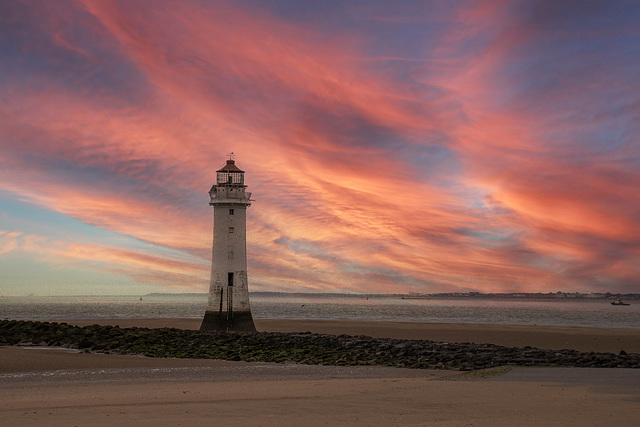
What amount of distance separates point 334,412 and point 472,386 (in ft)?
18.5

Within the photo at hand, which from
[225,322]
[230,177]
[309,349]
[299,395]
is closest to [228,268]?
[225,322]

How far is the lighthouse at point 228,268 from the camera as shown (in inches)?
1512

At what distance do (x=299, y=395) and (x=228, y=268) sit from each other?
2435cm

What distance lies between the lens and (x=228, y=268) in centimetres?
3838

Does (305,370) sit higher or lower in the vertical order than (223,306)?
lower

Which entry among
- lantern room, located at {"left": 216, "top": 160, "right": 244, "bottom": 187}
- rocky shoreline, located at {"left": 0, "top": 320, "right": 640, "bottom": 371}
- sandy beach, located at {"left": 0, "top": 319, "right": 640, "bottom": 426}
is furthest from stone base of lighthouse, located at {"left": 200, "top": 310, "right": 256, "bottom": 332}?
sandy beach, located at {"left": 0, "top": 319, "right": 640, "bottom": 426}

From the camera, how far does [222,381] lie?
61.0 feet

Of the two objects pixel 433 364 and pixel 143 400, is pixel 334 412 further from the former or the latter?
pixel 433 364

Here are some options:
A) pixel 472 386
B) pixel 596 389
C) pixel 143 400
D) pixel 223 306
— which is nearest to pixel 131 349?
pixel 223 306

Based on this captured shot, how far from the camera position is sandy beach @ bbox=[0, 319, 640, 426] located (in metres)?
11.2

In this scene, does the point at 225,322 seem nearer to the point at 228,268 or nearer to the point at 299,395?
the point at 228,268

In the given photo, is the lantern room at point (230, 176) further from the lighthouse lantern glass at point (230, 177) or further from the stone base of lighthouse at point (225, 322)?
the stone base of lighthouse at point (225, 322)

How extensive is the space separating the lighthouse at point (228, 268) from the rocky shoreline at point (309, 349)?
3.18 meters

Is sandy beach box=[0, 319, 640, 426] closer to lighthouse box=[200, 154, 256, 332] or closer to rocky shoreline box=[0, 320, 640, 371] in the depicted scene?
rocky shoreline box=[0, 320, 640, 371]
